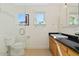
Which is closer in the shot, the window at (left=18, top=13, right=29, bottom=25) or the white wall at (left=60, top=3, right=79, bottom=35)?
the window at (left=18, top=13, right=29, bottom=25)

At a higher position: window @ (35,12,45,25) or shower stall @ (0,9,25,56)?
window @ (35,12,45,25)

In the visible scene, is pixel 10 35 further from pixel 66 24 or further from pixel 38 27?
pixel 66 24

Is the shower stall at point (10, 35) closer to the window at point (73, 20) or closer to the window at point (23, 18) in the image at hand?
the window at point (23, 18)

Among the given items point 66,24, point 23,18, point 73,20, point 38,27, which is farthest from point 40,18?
point 73,20

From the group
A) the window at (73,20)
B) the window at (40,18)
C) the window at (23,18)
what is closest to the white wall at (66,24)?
the window at (73,20)

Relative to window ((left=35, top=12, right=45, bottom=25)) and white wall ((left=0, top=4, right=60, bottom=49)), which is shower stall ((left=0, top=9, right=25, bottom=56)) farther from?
window ((left=35, top=12, right=45, bottom=25))

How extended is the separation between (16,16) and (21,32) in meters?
0.39

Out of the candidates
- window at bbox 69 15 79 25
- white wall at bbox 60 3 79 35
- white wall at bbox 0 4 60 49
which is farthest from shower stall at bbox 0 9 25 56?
window at bbox 69 15 79 25

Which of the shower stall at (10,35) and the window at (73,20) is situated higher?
the window at (73,20)

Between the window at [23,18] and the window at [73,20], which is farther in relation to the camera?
the window at [73,20]

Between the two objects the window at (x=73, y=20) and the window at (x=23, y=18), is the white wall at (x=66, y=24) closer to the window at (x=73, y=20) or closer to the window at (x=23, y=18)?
the window at (x=73, y=20)

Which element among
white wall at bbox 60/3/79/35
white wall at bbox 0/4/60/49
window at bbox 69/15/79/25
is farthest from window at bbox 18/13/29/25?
window at bbox 69/15/79/25

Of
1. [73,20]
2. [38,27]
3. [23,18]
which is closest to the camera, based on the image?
[23,18]

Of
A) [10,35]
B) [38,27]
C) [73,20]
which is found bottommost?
[10,35]
